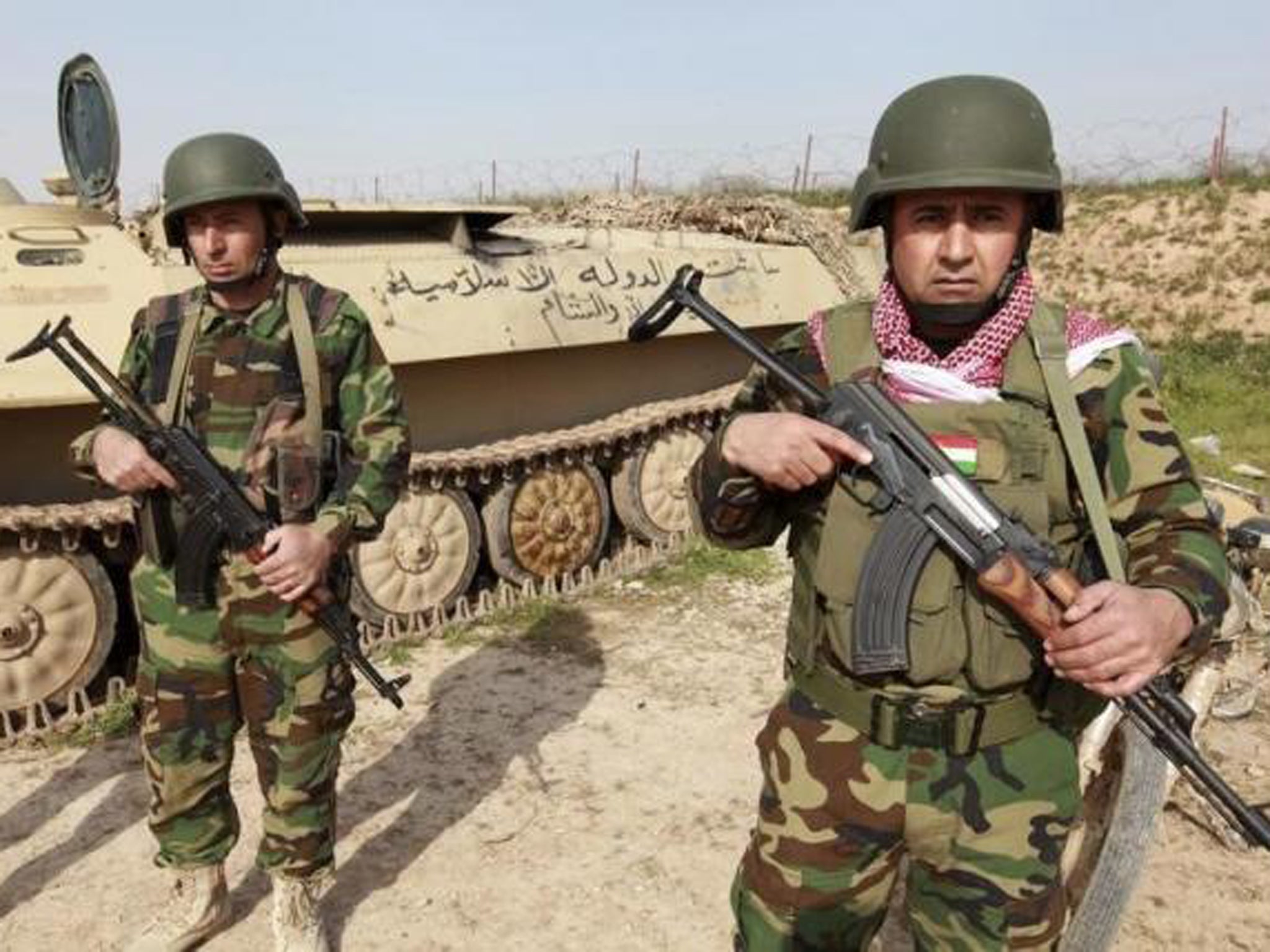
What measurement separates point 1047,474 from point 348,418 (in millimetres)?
1871

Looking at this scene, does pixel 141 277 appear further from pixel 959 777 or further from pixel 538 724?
pixel 959 777

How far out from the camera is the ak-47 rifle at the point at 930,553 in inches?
70.2

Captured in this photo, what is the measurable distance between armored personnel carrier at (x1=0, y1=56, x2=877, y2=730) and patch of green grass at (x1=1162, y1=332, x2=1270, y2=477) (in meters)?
4.40

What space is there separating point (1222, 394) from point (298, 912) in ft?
40.6

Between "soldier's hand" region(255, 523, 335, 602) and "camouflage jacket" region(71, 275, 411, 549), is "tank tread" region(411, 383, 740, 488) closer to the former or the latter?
"camouflage jacket" region(71, 275, 411, 549)

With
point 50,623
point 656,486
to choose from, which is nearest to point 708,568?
point 656,486

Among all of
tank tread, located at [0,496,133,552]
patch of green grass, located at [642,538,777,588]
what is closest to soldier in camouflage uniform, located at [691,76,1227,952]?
tank tread, located at [0,496,133,552]

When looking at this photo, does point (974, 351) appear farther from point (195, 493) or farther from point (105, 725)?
point (105, 725)

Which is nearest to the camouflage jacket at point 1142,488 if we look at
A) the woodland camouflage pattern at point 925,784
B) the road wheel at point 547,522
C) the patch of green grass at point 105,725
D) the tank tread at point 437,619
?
the woodland camouflage pattern at point 925,784

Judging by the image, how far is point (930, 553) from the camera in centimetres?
190

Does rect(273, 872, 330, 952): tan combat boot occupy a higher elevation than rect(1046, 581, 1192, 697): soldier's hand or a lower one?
lower

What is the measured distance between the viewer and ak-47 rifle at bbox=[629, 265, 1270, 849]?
1783mm

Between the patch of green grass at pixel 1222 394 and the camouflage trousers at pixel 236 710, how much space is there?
8.34 metres

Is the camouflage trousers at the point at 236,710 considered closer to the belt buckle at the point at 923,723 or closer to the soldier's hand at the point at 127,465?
the soldier's hand at the point at 127,465
